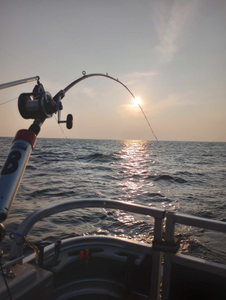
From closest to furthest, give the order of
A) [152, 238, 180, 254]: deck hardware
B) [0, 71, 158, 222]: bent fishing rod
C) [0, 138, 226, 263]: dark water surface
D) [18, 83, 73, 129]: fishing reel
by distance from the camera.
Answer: [0, 71, 158, 222]: bent fishing rod → [152, 238, 180, 254]: deck hardware → [18, 83, 73, 129]: fishing reel → [0, 138, 226, 263]: dark water surface

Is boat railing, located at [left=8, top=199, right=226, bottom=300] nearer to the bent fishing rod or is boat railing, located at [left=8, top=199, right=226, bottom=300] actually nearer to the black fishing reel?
the bent fishing rod

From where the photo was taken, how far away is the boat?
171cm

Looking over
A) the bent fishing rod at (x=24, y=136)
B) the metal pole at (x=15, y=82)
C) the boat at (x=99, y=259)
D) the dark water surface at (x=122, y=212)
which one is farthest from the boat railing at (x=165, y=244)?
the dark water surface at (x=122, y=212)

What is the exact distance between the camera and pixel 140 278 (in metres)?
2.32

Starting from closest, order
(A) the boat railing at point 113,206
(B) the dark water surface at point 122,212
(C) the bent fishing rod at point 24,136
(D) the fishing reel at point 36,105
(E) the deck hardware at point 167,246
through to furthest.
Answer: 1. (C) the bent fishing rod at point 24,136
2. (A) the boat railing at point 113,206
3. (E) the deck hardware at point 167,246
4. (D) the fishing reel at point 36,105
5. (B) the dark water surface at point 122,212

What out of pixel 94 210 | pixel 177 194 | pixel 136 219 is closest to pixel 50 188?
pixel 94 210

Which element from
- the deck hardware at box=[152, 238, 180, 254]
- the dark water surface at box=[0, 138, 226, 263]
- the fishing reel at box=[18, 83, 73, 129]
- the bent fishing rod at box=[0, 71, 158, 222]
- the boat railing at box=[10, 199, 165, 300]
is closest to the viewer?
the bent fishing rod at box=[0, 71, 158, 222]

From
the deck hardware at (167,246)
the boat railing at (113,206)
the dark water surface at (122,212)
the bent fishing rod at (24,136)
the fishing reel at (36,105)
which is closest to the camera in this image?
the bent fishing rod at (24,136)

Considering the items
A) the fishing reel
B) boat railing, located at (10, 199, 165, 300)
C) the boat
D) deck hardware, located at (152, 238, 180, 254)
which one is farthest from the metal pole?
deck hardware, located at (152, 238, 180, 254)

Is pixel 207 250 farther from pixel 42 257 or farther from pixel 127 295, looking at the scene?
pixel 42 257

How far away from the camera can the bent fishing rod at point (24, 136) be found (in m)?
1.62

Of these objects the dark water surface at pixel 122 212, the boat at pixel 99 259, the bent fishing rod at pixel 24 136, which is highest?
the bent fishing rod at pixel 24 136

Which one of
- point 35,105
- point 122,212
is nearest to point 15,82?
point 35,105

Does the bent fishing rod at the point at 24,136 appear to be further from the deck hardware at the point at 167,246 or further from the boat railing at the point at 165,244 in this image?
the deck hardware at the point at 167,246
